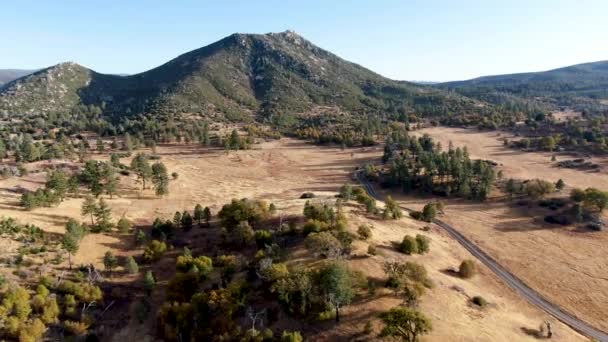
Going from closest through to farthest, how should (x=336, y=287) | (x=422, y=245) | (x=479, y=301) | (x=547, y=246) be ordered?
1. (x=336, y=287)
2. (x=479, y=301)
3. (x=422, y=245)
4. (x=547, y=246)

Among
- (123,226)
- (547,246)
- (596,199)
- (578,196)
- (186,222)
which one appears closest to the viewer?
(123,226)

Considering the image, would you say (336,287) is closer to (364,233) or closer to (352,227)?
(364,233)

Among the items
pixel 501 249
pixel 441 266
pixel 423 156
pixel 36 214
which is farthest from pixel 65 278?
pixel 423 156

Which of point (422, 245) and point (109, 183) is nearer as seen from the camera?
point (422, 245)

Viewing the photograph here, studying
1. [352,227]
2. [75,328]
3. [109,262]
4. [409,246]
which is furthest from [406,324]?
[109,262]

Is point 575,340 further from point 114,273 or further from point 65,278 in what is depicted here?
point 65,278

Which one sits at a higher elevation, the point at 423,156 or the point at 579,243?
the point at 423,156

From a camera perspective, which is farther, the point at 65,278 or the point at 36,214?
the point at 36,214

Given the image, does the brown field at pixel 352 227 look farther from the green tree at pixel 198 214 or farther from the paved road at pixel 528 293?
the green tree at pixel 198 214
